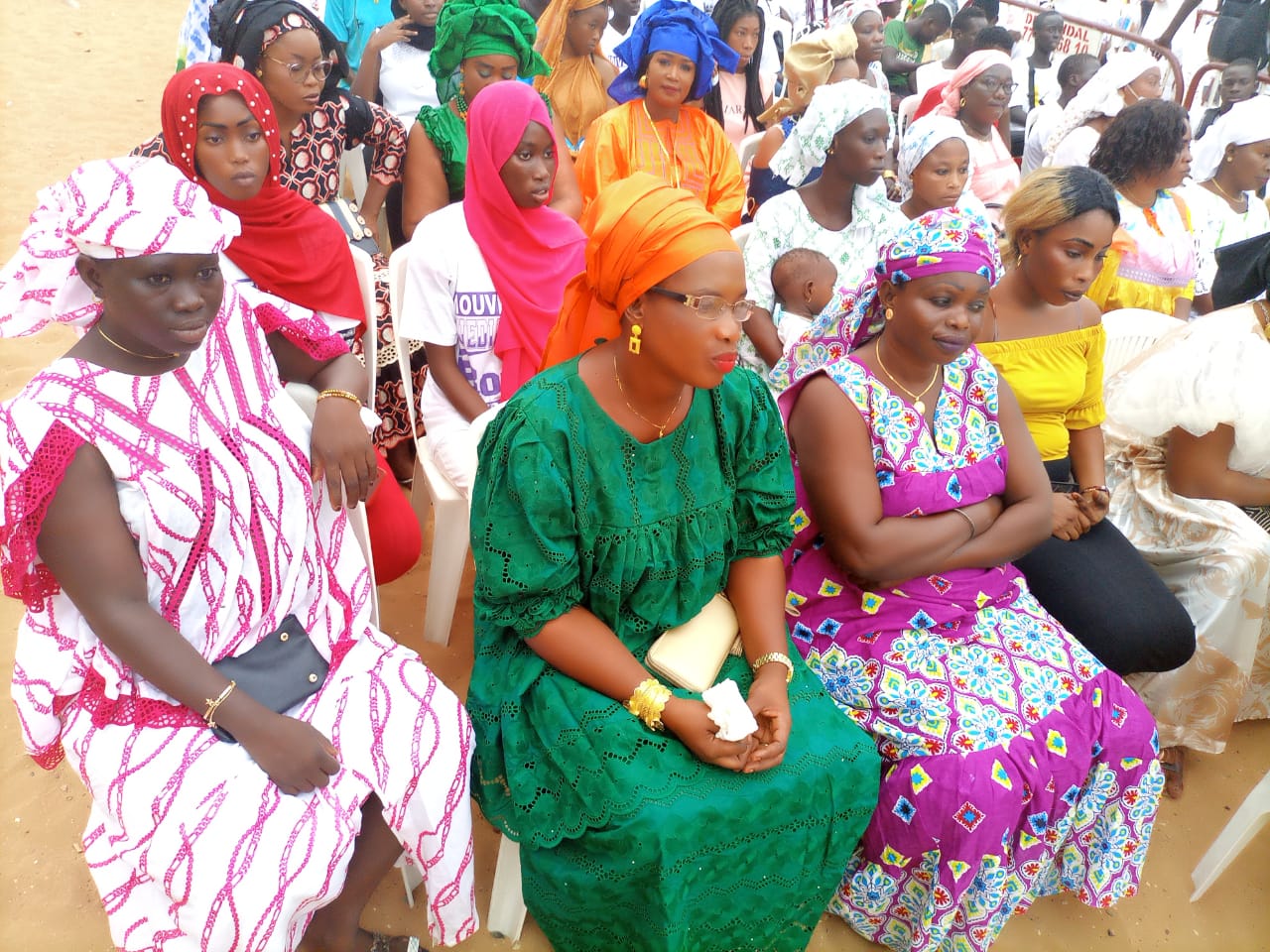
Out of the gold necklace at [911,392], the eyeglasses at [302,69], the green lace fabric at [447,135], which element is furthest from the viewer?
the green lace fabric at [447,135]

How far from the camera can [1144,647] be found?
2.87m

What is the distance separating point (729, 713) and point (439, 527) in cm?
147

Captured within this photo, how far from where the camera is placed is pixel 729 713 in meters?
2.09

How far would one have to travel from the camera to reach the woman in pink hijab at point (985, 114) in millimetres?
5715

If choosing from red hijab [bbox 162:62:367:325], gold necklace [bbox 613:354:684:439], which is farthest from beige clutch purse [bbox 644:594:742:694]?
red hijab [bbox 162:62:367:325]

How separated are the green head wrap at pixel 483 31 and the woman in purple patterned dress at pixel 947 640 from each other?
235 centimetres

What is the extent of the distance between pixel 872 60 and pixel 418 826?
7039 mm

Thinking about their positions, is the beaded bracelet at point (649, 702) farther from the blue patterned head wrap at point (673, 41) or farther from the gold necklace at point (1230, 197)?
the gold necklace at point (1230, 197)

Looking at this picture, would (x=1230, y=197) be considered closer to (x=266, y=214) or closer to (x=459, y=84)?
(x=459, y=84)

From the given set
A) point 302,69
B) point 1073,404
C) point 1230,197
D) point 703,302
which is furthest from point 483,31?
point 1230,197

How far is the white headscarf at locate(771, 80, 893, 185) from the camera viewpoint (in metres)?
4.02

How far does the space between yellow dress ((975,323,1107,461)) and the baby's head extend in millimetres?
854

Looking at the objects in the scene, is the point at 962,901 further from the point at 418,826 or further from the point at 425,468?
the point at 425,468

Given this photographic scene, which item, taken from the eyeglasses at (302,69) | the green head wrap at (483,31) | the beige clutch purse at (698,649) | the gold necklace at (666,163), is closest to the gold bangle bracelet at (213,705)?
the beige clutch purse at (698,649)
